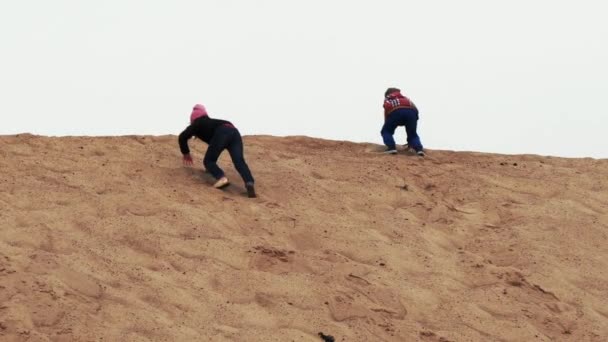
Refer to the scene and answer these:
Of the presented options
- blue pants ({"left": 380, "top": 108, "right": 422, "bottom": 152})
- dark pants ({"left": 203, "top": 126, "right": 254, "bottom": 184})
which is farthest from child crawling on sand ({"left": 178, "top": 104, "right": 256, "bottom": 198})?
blue pants ({"left": 380, "top": 108, "right": 422, "bottom": 152})

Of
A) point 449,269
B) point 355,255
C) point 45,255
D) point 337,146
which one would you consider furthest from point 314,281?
point 337,146

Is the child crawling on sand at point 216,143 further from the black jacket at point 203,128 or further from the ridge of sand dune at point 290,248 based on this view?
the ridge of sand dune at point 290,248

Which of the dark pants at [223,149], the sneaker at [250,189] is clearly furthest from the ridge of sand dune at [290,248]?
the dark pants at [223,149]

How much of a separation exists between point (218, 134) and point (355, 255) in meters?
1.93

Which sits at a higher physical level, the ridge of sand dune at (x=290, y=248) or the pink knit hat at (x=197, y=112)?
the pink knit hat at (x=197, y=112)

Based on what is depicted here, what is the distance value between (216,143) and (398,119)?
2.65 metres

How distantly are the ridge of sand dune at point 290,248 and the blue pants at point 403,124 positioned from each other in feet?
1.08

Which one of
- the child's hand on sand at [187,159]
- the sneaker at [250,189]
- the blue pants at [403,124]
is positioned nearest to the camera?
the sneaker at [250,189]

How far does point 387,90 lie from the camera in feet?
40.3

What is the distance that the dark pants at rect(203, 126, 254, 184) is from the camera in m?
10.1

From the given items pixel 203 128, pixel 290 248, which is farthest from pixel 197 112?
pixel 290 248

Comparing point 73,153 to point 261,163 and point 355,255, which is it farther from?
point 355,255

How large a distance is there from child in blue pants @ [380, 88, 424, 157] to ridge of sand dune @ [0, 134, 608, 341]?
33 cm

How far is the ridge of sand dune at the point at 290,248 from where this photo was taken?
7.79 m
